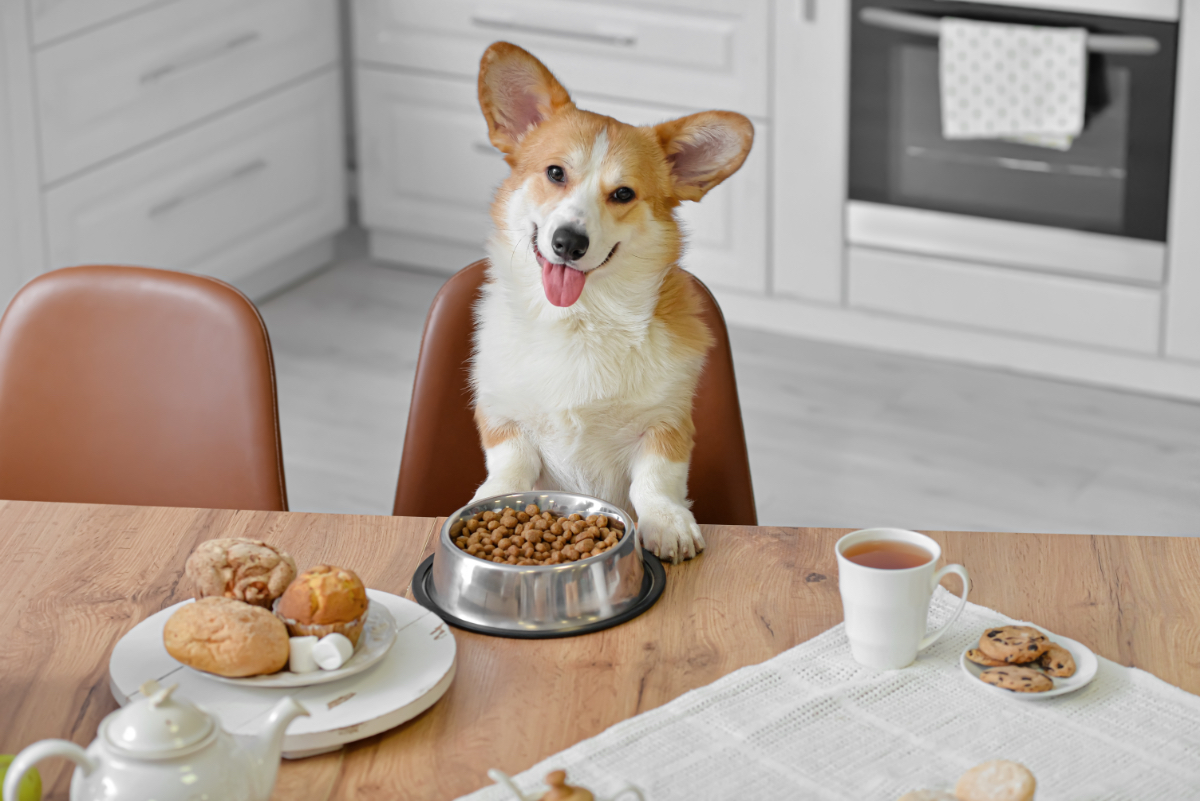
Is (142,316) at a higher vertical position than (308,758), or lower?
higher

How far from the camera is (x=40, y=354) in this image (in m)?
1.61

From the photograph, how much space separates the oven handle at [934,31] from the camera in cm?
285

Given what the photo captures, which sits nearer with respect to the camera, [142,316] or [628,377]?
[628,377]

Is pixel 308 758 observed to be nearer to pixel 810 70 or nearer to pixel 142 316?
A: pixel 142 316

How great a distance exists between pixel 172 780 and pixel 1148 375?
2746mm

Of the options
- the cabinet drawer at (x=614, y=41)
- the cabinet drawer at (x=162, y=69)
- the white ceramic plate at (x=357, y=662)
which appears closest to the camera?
the white ceramic plate at (x=357, y=662)

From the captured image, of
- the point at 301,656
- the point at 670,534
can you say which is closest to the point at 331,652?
the point at 301,656

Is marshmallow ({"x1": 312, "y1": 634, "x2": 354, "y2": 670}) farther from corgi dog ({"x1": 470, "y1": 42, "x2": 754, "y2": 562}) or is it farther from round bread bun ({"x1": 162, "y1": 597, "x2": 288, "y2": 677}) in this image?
corgi dog ({"x1": 470, "y1": 42, "x2": 754, "y2": 562})

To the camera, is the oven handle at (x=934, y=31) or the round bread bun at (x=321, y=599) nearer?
the round bread bun at (x=321, y=599)

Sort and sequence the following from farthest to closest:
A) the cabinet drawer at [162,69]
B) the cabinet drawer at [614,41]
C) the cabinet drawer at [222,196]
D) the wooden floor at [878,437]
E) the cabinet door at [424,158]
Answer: the cabinet door at [424,158], the cabinet drawer at [614,41], the cabinet drawer at [222,196], the cabinet drawer at [162,69], the wooden floor at [878,437]

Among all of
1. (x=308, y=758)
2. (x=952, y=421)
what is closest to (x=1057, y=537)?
(x=308, y=758)

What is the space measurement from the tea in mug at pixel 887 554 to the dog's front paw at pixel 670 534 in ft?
0.62

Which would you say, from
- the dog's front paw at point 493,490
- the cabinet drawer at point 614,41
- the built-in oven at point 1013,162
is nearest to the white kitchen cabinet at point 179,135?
the cabinet drawer at point 614,41

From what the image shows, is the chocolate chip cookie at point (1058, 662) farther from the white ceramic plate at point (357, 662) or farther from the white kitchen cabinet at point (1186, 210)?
the white kitchen cabinet at point (1186, 210)
